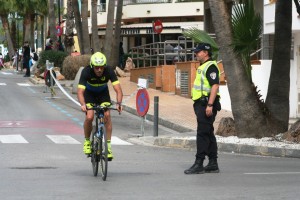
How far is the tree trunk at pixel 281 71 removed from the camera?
19391 millimetres

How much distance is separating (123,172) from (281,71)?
→ 247 inches

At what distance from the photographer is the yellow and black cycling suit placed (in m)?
13.6

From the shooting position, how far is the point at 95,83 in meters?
13.8

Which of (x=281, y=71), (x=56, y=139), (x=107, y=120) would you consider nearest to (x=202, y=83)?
(x=107, y=120)

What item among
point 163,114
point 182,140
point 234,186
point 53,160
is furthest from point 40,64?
point 234,186

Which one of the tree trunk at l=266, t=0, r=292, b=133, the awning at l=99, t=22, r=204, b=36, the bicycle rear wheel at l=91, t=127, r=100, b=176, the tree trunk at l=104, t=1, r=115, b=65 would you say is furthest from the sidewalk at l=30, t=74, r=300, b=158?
the awning at l=99, t=22, r=204, b=36

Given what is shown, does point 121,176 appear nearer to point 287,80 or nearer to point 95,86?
point 95,86

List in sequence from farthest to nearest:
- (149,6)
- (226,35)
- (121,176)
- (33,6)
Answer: (33,6) → (149,6) → (226,35) → (121,176)

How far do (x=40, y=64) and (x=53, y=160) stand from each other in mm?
32893

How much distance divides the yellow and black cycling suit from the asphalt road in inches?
45.1

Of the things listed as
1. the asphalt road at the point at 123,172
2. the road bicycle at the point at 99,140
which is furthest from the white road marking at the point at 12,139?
the road bicycle at the point at 99,140

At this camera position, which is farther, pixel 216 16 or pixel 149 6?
pixel 149 6

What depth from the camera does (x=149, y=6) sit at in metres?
65.2

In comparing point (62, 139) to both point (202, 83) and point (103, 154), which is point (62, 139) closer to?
point (202, 83)
